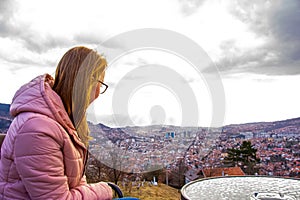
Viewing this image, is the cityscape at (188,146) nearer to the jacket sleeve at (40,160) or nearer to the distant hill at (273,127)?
the distant hill at (273,127)

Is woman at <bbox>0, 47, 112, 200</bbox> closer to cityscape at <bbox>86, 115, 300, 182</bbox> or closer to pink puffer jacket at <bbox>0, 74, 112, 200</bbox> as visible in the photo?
pink puffer jacket at <bbox>0, 74, 112, 200</bbox>

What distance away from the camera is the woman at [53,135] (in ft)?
2.89

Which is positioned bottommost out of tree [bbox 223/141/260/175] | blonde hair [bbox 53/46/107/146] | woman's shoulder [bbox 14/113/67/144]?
Answer: tree [bbox 223/141/260/175]

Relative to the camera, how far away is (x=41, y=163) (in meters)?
0.87

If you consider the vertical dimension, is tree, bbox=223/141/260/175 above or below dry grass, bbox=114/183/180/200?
above

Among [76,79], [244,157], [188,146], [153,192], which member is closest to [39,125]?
[76,79]

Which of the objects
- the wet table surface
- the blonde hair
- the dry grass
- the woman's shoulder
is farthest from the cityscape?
the woman's shoulder

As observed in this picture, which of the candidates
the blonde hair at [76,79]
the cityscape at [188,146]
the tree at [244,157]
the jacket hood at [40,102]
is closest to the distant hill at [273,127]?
the cityscape at [188,146]

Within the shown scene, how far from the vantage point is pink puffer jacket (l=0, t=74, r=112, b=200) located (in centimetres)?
88

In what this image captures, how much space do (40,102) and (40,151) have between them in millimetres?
166

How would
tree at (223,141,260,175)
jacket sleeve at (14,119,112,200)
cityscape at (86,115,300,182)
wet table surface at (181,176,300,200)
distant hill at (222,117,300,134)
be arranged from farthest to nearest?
distant hill at (222,117,300,134) < tree at (223,141,260,175) < cityscape at (86,115,300,182) < wet table surface at (181,176,300,200) < jacket sleeve at (14,119,112,200)

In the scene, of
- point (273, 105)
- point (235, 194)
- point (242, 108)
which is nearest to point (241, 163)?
point (242, 108)

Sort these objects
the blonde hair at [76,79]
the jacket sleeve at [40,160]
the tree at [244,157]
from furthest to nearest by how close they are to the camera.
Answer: the tree at [244,157], the blonde hair at [76,79], the jacket sleeve at [40,160]

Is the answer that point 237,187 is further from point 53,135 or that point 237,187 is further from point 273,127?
point 273,127
